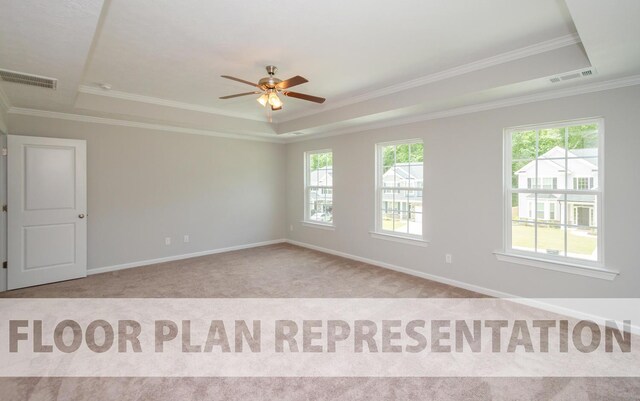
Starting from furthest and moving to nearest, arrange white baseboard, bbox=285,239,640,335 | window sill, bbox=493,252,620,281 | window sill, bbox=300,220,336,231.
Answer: window sill, bbox=300,220,336,231 < white baseboard, bbox=285,239,640,335 < window sill, bbox=493,252,620,281

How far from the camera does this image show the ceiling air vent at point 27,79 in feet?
9.50

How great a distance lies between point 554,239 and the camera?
3.48 m

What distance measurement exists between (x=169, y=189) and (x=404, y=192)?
13.5 feet

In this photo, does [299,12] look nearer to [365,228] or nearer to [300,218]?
[365,228]

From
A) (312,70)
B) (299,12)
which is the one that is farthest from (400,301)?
(299,12)

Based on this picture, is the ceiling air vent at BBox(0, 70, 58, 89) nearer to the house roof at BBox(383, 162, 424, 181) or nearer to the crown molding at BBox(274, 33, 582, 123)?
the crown molding at BBox(274, 33, 582, 123)

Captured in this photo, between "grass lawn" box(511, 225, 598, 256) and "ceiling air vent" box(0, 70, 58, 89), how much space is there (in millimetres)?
5356

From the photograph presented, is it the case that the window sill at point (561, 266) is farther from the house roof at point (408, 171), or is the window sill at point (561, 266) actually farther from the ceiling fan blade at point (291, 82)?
the ceiling fan blade at point (291, 82)

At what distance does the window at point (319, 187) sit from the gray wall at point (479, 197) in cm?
31

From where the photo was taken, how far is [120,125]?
4965mm

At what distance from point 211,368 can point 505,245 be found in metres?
3.50

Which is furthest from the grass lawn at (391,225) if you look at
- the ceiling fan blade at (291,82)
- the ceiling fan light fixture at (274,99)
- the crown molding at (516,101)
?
the ceiling fan blade at (291,82)

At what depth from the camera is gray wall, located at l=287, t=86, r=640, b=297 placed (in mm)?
2969

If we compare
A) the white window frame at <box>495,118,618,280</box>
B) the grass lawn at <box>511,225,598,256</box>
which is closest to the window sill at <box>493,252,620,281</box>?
the white window frame at <box>495,118,618,280</box>
